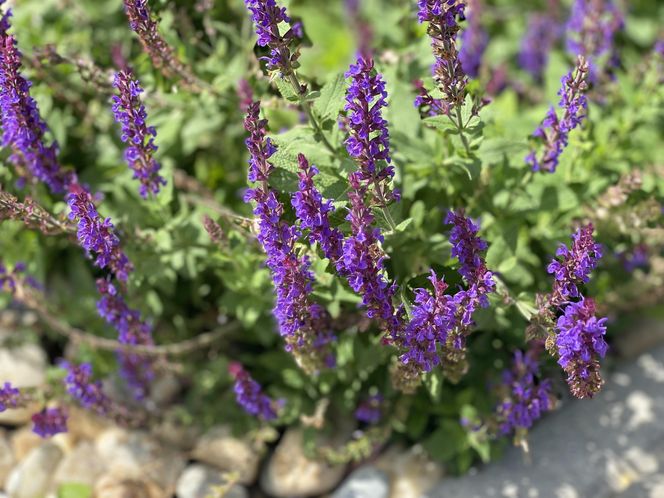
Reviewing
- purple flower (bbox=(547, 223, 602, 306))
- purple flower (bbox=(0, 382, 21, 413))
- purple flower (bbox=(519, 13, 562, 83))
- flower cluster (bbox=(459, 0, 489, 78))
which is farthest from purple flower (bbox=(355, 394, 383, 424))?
→ purple flower (bbox=(519, 13, 562, 83))

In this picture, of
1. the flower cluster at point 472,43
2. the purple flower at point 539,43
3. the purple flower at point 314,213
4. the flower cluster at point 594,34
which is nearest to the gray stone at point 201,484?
the purple flower at point 314,213

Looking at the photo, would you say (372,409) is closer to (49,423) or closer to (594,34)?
Result: (49,423)

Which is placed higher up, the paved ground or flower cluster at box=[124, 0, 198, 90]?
flower cluster at box=[124, 0, 198, 90]

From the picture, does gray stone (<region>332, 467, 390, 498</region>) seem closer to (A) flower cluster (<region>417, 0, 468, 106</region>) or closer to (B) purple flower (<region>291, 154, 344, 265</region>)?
(B) purple flower (<region>291, 154, 344, 265</region>)

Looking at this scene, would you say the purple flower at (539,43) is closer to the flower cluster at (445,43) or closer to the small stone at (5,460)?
the flower cluster at (445,43)

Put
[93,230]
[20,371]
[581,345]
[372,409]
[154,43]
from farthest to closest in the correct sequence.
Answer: [20,371], [372,409], [154,43], [93,230], [581,345]

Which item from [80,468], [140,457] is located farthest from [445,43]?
[80,468]
